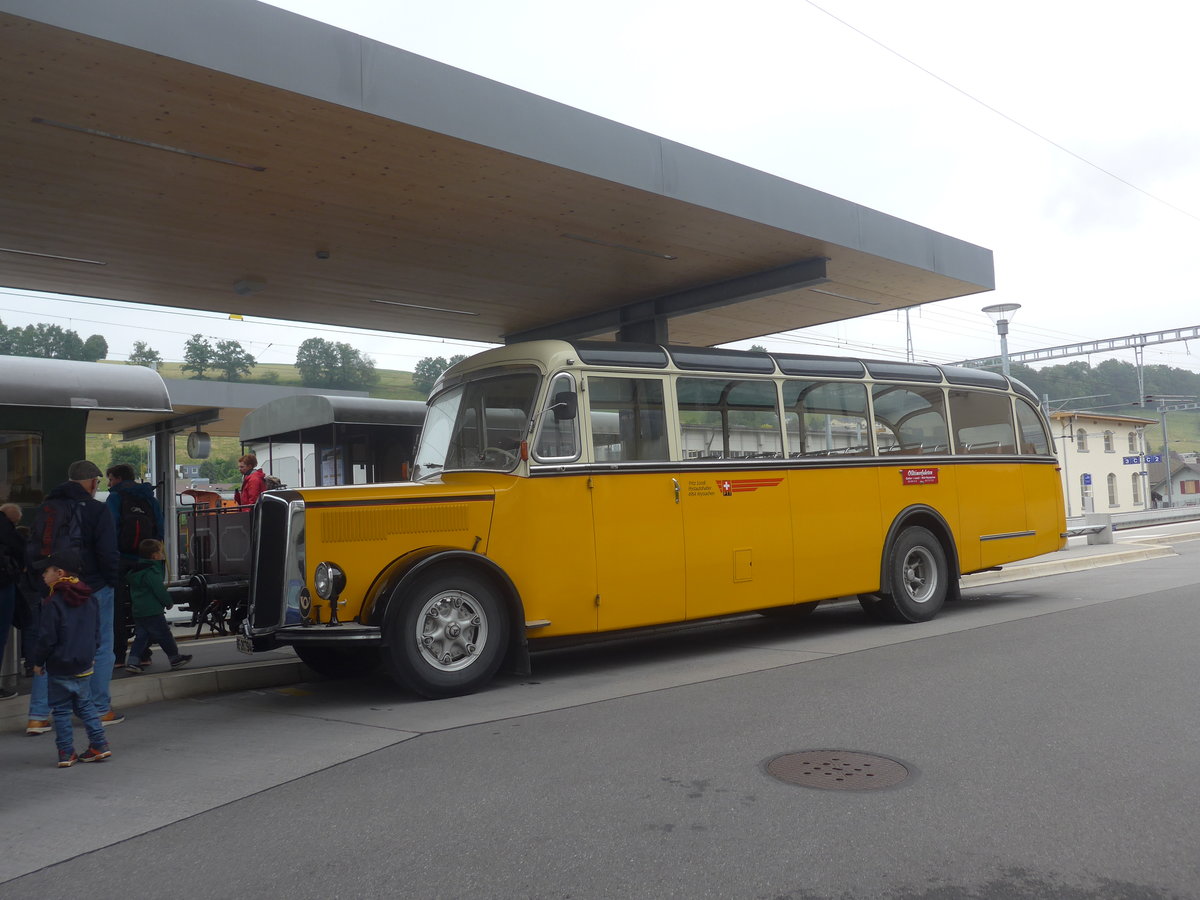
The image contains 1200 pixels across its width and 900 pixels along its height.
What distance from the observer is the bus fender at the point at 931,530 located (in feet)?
35.9

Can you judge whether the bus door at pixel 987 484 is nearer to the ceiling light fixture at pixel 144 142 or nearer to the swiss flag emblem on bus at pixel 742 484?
the swiss flag emblem on bus at pixel 742 484

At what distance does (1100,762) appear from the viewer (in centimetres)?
529

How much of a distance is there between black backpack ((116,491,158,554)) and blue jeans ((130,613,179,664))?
2.11 feet

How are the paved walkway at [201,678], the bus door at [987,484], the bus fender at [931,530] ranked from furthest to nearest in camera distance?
the bus door at [987,484] < the bus fender at [931,530] < the paved walkway at [201,678]

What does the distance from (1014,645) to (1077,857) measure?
214 inches

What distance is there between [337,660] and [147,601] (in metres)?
1.87

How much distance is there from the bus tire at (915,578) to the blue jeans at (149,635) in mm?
7229

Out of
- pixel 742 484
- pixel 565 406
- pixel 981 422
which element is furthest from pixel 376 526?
pixel 981 422

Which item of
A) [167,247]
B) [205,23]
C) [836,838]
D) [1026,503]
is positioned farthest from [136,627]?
[1026,503]

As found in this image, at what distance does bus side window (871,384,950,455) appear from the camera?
11227 mm

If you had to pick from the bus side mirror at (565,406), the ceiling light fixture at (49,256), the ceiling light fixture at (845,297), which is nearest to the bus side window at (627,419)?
the bus side mirror at (565,406)

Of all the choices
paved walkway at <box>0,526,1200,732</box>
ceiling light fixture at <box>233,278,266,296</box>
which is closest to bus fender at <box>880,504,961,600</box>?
paved walkway at <box>0,526,1200,732</box>

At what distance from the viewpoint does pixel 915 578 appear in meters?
11.4

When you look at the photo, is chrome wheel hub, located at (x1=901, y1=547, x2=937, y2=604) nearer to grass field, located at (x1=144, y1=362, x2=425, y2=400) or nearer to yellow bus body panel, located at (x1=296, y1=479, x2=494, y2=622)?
yellow bus body panel, located at (x1=296, y1=479, x2=494, y2=622)
